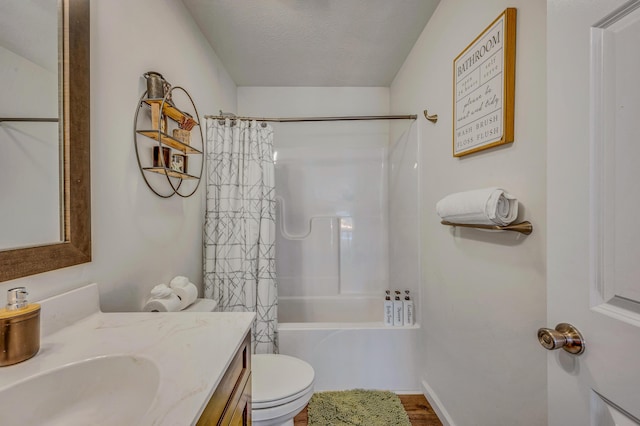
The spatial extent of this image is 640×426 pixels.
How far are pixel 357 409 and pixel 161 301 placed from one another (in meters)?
1.33

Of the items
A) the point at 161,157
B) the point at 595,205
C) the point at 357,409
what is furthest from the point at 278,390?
the point at 595,205

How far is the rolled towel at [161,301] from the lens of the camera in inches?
44.3

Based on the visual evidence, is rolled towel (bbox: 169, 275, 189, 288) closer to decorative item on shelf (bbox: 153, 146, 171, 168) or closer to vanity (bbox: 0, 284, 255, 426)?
vanity (bbox: 0, 284, 255, 426)

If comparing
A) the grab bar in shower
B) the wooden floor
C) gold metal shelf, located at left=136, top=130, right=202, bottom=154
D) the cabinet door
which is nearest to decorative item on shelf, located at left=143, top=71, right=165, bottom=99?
gold metal shelf, located at left=136, top=130, right=202, bottom=154

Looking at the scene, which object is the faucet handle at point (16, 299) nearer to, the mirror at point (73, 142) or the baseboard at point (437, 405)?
the mirror at point (73, 142)

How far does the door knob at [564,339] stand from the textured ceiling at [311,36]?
1.76m

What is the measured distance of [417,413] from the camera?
165 cm

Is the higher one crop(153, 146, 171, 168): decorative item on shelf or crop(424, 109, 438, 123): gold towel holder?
crop(424, 109, 438, 123): gold towel holder

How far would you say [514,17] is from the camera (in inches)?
38.2

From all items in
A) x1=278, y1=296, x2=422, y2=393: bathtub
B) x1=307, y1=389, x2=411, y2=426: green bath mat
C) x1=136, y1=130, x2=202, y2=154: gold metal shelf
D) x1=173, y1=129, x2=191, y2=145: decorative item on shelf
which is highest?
x1=173, y1=129, x2=191, y2=145: decorative item on shelf

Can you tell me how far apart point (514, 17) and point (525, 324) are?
109 centimetres

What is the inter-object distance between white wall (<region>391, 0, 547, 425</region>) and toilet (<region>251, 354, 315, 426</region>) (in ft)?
2.59

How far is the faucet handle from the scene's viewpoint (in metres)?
0.61

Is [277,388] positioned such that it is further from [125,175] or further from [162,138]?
[162,138]
